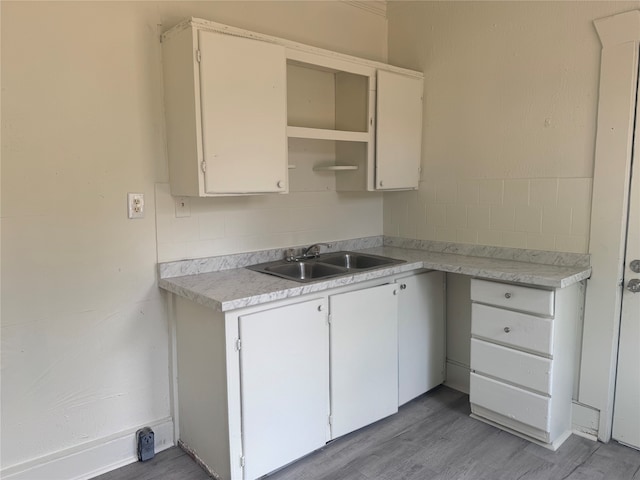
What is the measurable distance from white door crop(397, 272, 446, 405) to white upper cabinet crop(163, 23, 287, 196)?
1072 millimetres

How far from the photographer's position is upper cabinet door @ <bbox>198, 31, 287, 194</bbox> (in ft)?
6.93

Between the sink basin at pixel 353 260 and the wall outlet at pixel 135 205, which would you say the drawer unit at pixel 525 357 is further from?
the wall outlet at pixel 135 205

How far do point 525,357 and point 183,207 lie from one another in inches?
76.6

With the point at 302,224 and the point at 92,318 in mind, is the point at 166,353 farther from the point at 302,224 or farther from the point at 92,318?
the point at 302,224

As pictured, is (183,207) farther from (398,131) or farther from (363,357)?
(398,131)

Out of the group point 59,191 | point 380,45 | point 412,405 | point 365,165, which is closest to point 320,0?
point 380,45

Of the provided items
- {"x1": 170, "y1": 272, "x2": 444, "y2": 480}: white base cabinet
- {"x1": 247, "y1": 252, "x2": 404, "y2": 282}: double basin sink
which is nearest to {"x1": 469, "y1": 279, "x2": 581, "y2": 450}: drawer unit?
{"x1": 170, "y1": 272, "x2": 444, "y2": 480}: white base cabinet

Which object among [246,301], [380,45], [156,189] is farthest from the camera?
[380,45]

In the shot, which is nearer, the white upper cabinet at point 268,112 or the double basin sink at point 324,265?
the white upper cabinet at point 268,112

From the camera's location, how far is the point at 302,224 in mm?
2957

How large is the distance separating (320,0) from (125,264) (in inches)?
79.0

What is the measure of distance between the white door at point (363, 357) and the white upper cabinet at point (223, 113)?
2.56ft

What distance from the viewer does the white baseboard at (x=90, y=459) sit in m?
2.04

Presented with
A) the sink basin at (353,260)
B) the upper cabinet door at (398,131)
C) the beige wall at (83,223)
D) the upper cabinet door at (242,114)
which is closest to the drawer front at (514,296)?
the sink basin at (353,260)
